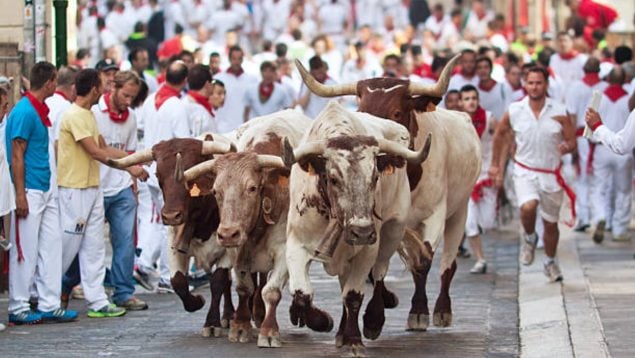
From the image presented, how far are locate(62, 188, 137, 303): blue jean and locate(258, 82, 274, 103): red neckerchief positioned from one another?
28.6ft

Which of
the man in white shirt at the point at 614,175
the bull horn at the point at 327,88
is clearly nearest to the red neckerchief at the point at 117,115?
the bull horn at the point at 327,88

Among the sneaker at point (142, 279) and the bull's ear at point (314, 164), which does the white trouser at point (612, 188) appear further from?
the bull's ear at point (314, 164)

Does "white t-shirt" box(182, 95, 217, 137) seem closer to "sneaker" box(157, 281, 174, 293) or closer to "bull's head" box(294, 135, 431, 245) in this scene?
"sneaker" box(157, 281, 174, 293)

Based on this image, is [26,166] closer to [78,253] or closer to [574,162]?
[78,253]

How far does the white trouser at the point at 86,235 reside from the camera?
14898mm

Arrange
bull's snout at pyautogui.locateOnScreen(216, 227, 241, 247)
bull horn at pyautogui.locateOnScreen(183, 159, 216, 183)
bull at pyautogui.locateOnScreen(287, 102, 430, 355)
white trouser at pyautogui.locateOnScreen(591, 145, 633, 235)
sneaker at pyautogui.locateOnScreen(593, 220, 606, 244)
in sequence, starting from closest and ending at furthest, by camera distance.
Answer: bull at pyautogui.locateOnScreen(287, 102, 430, 355)
bull's snout at pyautogui.locateOnScreen(216, 227, 241, 247)
bull horn at pyautogui.locateOnScreen(183, 159, 216, 183)
sneaker at pyautogui.locateOnScreen(593, 220, 606, 244)
white trouser at pyautogui.locateOnScreen(591, 145, 633, 235)

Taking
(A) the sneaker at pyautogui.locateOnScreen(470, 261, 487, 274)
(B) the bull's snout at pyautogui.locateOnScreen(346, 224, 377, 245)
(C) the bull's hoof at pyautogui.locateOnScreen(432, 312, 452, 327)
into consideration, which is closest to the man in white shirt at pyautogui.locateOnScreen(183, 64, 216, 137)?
(A) the sneaker at pyautogui.locateOnScreen(470, 261, 487, 274)

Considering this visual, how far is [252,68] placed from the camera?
28.8m

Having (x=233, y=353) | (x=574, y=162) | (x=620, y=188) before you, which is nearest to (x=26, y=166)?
(x=233, y=353)

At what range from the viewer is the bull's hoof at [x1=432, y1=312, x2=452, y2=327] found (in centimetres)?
1448

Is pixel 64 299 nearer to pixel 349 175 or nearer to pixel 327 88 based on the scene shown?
pixel 327 88

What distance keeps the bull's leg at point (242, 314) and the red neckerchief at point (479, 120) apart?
618cm

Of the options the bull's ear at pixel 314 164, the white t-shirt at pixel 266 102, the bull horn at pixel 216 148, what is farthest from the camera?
the white t-shirt at pixel 266 102

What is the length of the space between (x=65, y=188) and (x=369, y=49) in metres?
19.1
